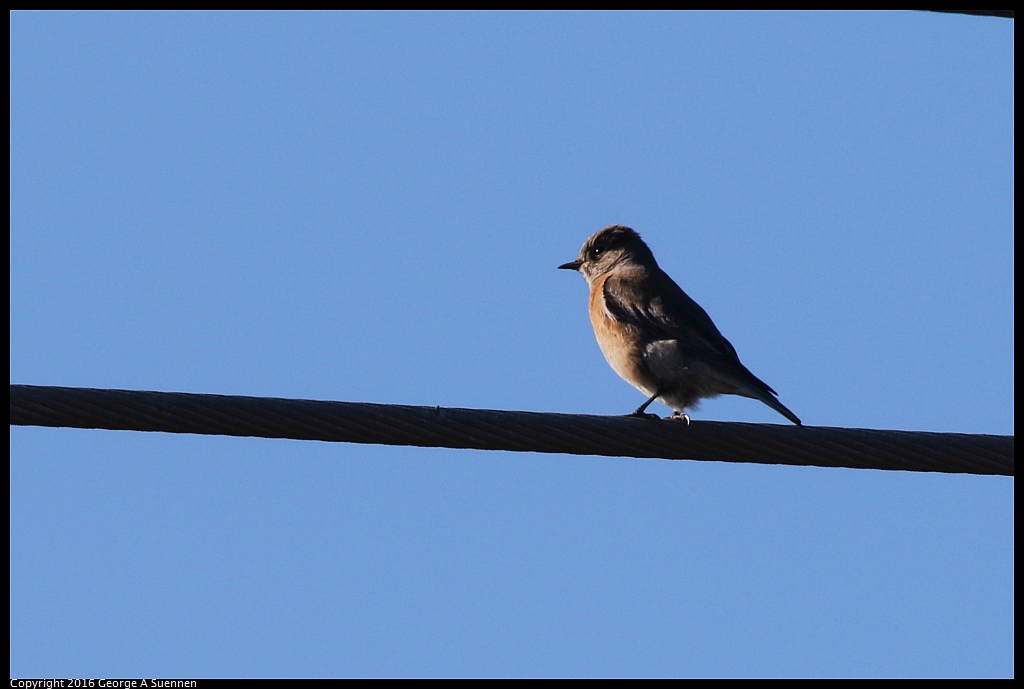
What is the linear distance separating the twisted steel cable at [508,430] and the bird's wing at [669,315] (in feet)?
6.96

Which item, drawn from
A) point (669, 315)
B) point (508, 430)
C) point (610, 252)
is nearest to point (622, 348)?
point (669, 315)

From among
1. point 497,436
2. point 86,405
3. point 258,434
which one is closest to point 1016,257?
point 497,436

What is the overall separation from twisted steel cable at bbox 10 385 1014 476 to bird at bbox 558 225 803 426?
1651 mm

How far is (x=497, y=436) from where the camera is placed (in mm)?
4734

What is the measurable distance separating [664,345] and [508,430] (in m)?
3.17

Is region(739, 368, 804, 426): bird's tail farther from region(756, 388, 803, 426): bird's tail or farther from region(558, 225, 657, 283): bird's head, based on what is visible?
region(558, 225, 657, 283): bird's head

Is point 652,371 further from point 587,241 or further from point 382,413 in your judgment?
point 382,413

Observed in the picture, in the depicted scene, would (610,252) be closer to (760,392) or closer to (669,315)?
(669,315)

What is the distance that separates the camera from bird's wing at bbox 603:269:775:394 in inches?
296

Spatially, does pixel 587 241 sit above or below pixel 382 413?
above

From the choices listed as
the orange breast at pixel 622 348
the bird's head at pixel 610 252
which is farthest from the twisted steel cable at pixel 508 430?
the bird's head at pixel 610 252

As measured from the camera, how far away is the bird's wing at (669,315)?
7527mm

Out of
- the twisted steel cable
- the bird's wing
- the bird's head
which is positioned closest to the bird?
the bird's wing

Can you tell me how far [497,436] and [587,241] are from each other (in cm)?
526
